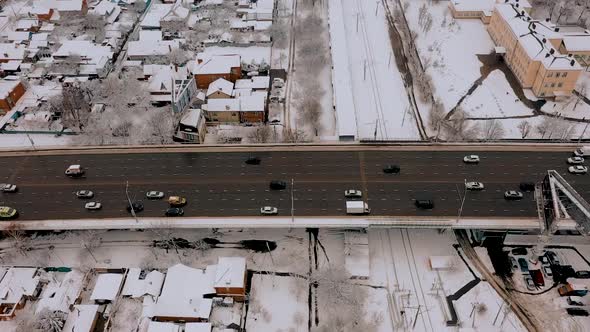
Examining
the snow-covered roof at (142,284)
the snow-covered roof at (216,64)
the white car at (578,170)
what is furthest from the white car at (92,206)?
the white car at (578,170)

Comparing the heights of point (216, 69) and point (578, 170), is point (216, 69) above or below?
above

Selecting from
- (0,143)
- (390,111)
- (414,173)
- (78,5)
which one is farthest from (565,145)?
(78,5)

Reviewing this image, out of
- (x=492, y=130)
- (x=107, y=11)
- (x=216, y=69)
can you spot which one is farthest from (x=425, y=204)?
(x=107, y=11)

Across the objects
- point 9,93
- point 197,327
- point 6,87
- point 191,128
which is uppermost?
point 6,87

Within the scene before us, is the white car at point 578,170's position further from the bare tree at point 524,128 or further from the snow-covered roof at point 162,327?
the snow-covered roof at point 162,327

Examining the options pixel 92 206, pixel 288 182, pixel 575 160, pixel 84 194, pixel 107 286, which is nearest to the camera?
pixel 107 286

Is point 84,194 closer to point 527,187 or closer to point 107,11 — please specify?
point 527,187

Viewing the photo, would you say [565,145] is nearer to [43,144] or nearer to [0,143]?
[43,144]
